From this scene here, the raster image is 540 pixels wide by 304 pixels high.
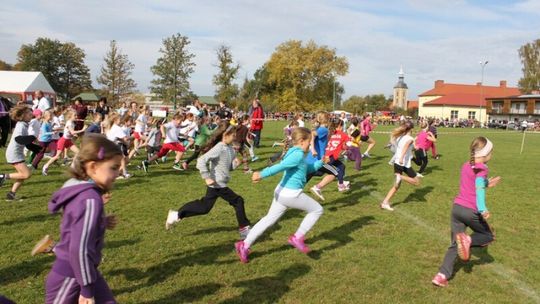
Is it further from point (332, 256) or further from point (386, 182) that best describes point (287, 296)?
point (386, 182)

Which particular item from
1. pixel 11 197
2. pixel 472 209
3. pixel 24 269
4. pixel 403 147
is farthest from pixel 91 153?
pixel 403 147

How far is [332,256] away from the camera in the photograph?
223 inches

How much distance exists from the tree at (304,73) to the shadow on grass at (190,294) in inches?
2400

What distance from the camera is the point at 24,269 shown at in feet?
16.0

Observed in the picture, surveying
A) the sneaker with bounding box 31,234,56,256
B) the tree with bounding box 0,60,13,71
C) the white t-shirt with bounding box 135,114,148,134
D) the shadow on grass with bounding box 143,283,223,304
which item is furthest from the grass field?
the tree with bounding box 0,60,13,71

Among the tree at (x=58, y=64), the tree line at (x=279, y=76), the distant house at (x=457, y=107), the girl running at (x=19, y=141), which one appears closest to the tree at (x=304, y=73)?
the tree line at (x=279, y=76)

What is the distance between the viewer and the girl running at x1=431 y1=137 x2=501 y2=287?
460cm

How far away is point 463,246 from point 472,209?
0.44 meters

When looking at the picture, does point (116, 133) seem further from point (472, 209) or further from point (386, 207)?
point (472, 209)

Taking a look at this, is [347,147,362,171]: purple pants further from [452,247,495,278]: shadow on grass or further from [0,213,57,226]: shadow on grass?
[0,213,57,226]: shadow on grass

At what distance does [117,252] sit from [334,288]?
2.82 meters

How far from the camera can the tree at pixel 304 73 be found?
64.6 m

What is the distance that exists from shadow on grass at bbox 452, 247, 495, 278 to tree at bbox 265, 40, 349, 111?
195 ft

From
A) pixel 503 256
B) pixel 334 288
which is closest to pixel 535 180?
pixel 503 256
